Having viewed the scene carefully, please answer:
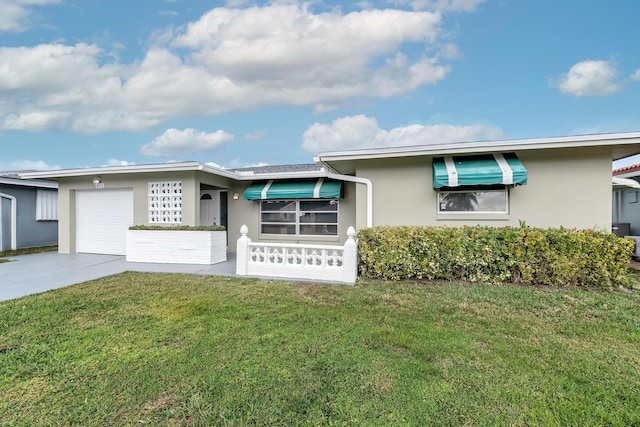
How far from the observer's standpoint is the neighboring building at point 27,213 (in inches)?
530

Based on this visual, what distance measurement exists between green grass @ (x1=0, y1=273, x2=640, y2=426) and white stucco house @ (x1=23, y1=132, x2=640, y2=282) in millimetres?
3196

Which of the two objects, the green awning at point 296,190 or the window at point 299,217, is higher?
the green awning at point 296,190

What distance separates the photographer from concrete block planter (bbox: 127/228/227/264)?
10.3m

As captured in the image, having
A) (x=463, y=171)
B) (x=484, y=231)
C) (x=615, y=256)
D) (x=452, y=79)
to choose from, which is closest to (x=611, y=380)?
(x=484, y=231)

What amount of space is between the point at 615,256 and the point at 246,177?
11.6 meters

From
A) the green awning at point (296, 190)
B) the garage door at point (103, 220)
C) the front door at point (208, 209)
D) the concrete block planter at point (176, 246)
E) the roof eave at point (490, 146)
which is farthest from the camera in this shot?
the front door at point (208, 209)

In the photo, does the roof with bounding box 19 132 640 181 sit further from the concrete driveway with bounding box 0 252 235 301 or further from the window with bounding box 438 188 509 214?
the concrete driveway with bounding box 0 252 235 301

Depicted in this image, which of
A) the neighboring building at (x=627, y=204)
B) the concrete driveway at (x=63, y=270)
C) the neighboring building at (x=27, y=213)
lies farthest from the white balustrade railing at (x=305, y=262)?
the neighboring building at (x=27, y=213)

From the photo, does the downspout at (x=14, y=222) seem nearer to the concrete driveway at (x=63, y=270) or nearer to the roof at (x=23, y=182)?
the roof at (x=23, y=182)

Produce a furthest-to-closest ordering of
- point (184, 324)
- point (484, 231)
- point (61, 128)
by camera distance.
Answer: point (61, 128), point (484, 231), point (184, 324)

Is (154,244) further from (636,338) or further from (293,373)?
(636,338)

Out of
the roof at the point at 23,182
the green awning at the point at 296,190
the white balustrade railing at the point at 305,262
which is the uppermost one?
the roof at the point at 23,182

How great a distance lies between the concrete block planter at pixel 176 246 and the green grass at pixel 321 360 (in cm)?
428

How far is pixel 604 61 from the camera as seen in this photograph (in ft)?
36.6
